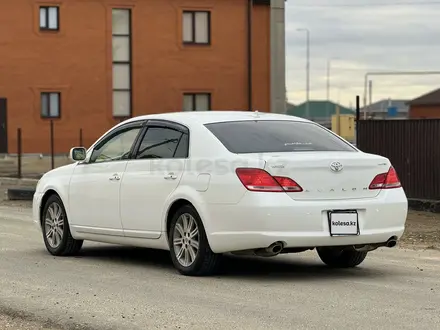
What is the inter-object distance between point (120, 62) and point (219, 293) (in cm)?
3503

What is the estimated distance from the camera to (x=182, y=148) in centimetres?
1000

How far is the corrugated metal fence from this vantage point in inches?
715

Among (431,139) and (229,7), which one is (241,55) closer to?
(229,7)

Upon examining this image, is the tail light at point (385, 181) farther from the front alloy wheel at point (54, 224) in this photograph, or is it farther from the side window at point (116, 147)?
the front alloy wheel at point (54, 224)

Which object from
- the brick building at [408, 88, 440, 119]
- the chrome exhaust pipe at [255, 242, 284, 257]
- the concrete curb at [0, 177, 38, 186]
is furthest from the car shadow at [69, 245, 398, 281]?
the brick building at [408, 88, 440, 119]

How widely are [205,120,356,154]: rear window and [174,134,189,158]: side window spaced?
0.27 meters

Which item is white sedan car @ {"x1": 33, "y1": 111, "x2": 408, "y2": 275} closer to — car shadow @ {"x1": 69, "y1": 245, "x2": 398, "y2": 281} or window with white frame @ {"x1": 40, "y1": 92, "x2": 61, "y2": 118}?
car shadow @ {"x1": 69, "y1": 245, "x2": 398, "y2": 281}

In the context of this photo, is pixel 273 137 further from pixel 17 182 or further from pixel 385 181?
pixel 17 182

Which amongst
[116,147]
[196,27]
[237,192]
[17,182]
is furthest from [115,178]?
[196,27]

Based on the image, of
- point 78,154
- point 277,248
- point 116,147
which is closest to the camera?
point 277,248

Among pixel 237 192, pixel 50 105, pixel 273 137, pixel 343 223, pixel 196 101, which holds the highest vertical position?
pixel 196 101

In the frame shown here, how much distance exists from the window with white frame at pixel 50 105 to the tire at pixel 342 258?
32.5 m

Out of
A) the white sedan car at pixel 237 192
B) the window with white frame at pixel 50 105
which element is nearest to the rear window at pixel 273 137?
the white sedan car at pixel 237 192

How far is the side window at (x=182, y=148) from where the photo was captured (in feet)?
32.6
